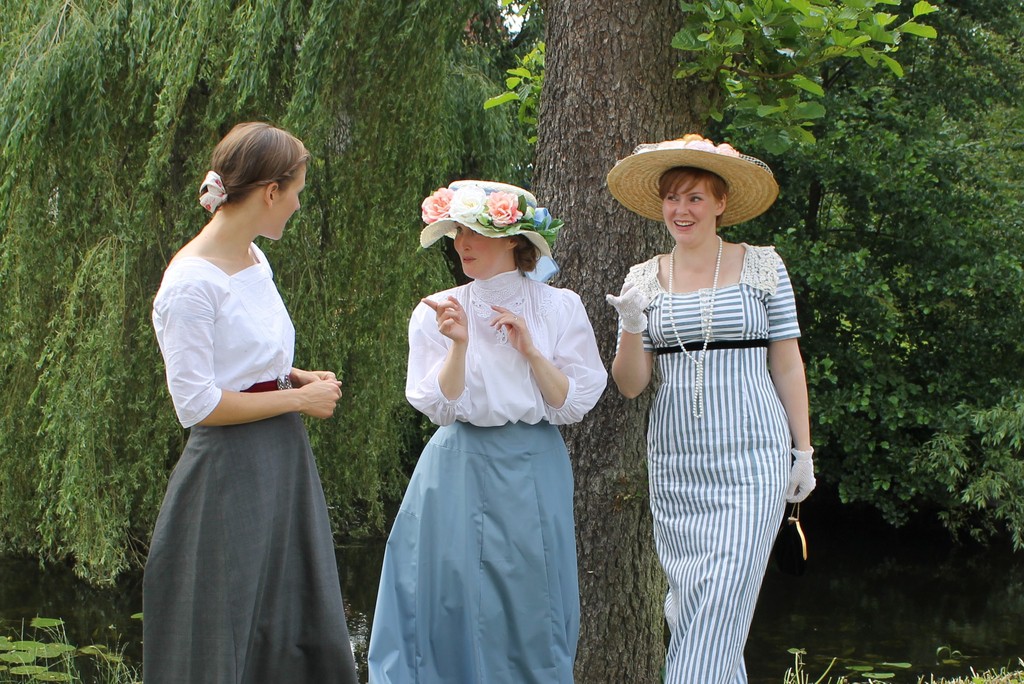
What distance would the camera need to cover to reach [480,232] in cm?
278

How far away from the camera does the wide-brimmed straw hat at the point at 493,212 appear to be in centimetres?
277

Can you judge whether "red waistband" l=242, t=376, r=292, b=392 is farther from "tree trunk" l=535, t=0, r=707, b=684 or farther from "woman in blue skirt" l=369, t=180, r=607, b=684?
"tree trunk" l=535, t=0, r=707, b=684

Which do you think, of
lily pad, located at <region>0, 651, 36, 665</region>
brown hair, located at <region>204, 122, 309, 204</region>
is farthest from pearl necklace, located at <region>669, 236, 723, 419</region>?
lily pad, located at <region>0, 651, 36, 665</region>

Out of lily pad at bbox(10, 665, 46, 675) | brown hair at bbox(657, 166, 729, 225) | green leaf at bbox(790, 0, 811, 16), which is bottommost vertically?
lily pad at bbox(10, 665, 46, 675)

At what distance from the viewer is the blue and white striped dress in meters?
2.88

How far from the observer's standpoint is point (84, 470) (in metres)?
5.91

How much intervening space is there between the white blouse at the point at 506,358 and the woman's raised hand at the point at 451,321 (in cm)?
11

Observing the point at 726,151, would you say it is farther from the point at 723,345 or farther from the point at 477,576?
the point at 477,576

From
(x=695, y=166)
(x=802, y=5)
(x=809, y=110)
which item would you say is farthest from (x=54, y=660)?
(x=802, y=5)

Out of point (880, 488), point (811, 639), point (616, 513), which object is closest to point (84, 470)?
point (616, 513)

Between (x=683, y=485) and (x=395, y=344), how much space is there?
11.2ft

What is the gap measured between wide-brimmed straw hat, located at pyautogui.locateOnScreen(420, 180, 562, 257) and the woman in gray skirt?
1.35ft

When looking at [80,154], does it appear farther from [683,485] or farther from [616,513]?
[683,485]

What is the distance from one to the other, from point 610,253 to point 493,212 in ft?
3.00
